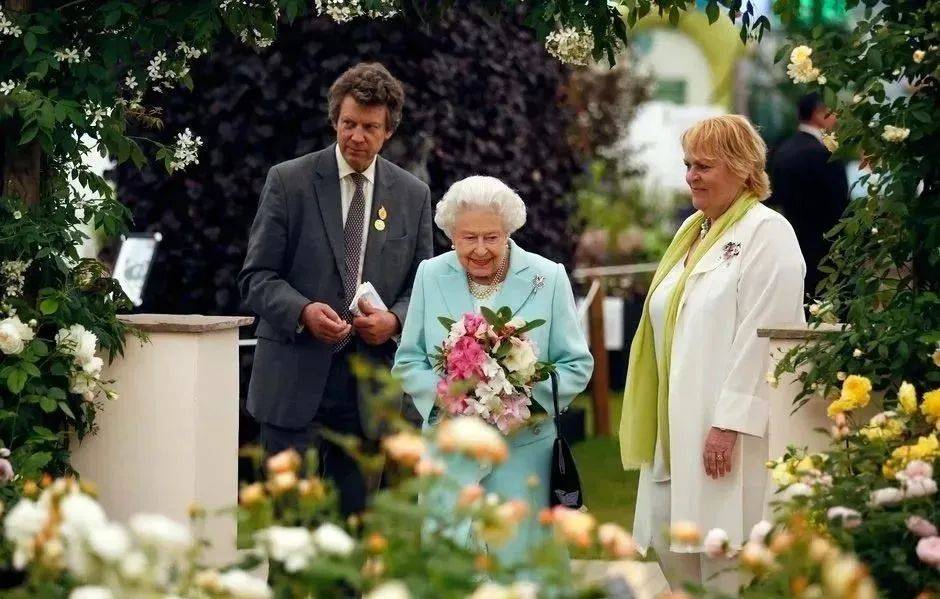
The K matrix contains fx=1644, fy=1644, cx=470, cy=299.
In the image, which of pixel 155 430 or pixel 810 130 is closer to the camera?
pixel 155 430

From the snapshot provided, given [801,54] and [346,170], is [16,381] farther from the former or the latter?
[801,54]

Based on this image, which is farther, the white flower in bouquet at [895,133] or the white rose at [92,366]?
the white rose at [92,366]

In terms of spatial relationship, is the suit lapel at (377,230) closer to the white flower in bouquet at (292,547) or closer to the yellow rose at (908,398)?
the yellow rose at (908,398)

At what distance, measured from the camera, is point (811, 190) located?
7.46 meters

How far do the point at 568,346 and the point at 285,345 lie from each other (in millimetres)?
960

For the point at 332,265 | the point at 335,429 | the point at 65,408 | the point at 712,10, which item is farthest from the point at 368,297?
the point at 712,10

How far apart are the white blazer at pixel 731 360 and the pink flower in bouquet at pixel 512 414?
478 mm

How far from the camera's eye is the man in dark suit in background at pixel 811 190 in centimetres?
745

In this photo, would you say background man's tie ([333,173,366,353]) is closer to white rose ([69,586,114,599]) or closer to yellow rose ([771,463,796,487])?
yellow rose ([771,463,796,487])

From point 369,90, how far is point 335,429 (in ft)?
3.40

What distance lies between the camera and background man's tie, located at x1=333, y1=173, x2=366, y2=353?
4.95 m

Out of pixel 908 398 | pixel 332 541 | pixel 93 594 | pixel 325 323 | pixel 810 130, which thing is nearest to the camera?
pixel 93 594

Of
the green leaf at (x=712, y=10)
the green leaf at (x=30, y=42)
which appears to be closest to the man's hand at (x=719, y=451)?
the green leaf at (x=712, y=10)

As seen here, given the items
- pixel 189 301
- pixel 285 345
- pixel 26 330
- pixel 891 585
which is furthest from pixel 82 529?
pixel 189 301
